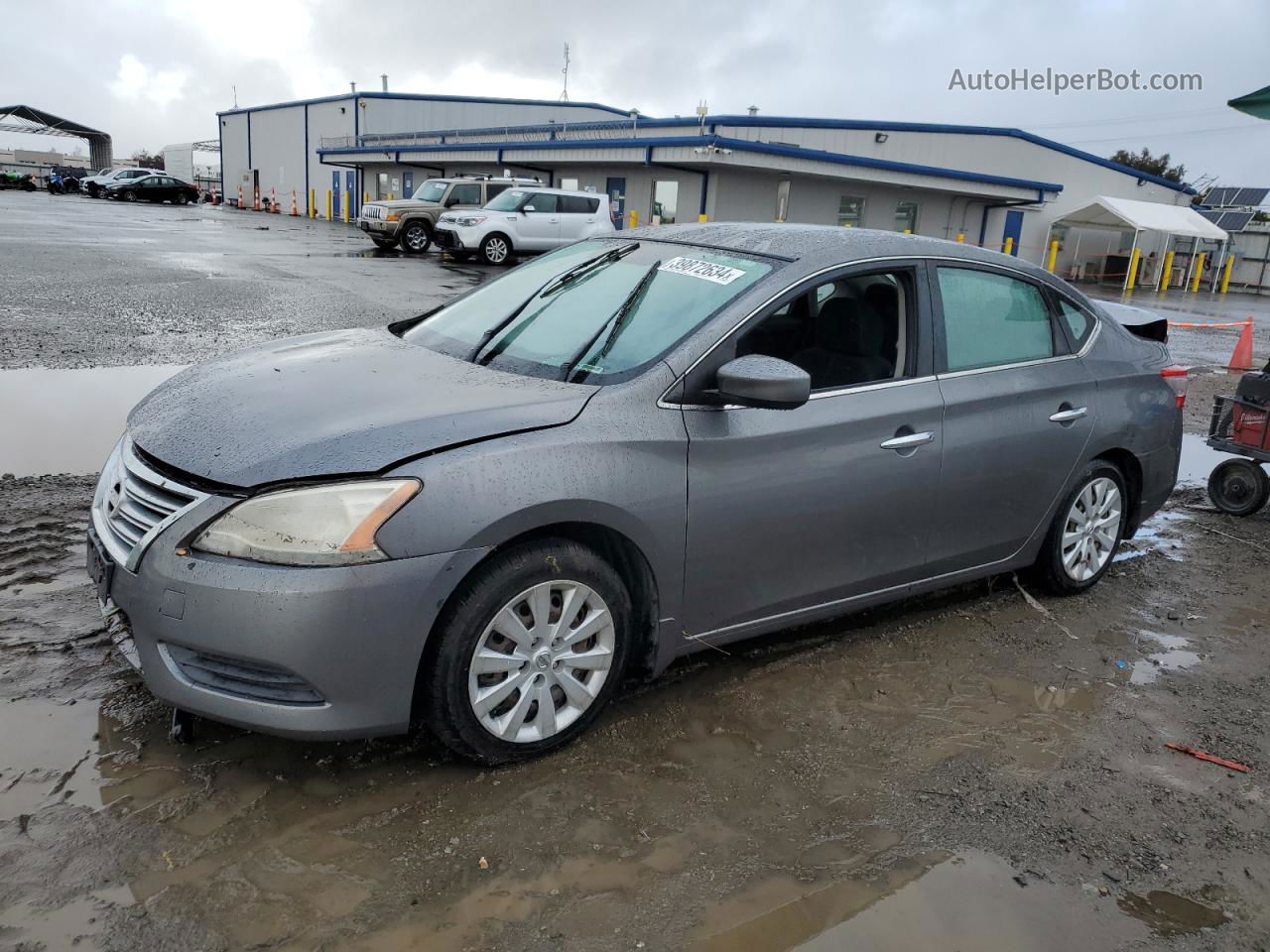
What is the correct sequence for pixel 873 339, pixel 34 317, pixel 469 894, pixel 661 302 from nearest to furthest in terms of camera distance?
pixel 469 894
pixel 661 302
pixel 873 339
pixel 34 317

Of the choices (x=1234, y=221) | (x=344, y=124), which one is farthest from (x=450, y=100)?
(x=1234, y=221)

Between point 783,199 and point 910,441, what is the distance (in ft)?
89.1

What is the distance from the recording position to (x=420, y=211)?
25594 millimetres

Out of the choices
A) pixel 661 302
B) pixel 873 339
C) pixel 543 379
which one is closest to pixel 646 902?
pixel 543 379

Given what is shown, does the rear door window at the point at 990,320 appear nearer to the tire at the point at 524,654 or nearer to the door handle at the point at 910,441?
the door handle at the point at 910,441

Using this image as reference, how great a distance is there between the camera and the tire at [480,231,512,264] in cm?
2277

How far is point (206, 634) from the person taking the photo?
8.55ft

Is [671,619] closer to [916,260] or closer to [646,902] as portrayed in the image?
[646,902]

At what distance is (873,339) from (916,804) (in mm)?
1785

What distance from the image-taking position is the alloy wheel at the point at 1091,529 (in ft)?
15.2

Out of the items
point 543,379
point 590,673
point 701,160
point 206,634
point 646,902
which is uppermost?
point 701,160

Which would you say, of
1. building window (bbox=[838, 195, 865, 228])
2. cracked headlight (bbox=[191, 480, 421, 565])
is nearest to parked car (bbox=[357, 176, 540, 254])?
building window (bbox=[838, 195, 865, 228])

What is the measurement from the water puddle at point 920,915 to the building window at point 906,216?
3310cm

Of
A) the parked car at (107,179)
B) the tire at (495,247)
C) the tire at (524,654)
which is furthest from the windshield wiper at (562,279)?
the parked car at (107,179)
